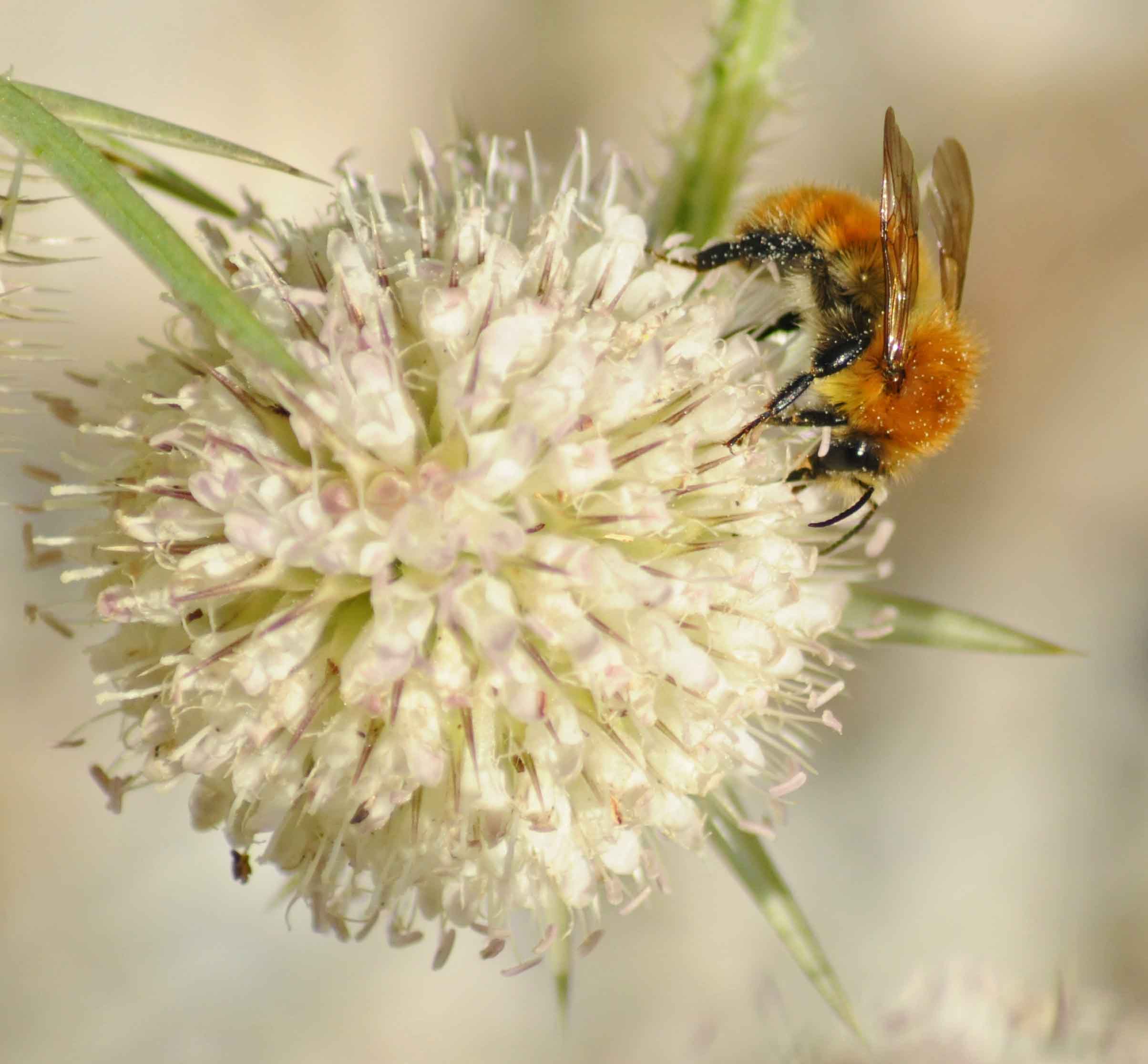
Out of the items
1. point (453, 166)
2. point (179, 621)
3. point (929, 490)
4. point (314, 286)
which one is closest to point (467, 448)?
point (314, 286)

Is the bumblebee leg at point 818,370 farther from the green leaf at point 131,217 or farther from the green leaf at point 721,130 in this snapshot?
the green leaf at point 131,217

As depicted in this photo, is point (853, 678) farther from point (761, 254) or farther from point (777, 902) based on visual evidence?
point (761, 254)

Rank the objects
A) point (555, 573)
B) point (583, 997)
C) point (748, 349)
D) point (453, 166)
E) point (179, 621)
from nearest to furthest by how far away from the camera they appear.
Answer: point (555, 573) → point (179, 621) → point (748, 349) → point (453, 166) → point (583, 997)

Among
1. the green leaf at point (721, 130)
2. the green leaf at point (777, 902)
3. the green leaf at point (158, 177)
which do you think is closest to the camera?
the green leaf at point (158, 177)

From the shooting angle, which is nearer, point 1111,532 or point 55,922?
point 55,922

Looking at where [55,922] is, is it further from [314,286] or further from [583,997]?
[314,286]

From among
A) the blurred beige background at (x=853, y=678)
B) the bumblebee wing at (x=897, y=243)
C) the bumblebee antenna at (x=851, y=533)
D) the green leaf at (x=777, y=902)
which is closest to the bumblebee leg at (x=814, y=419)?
the bumblebee wing at (x=897, y=243)
